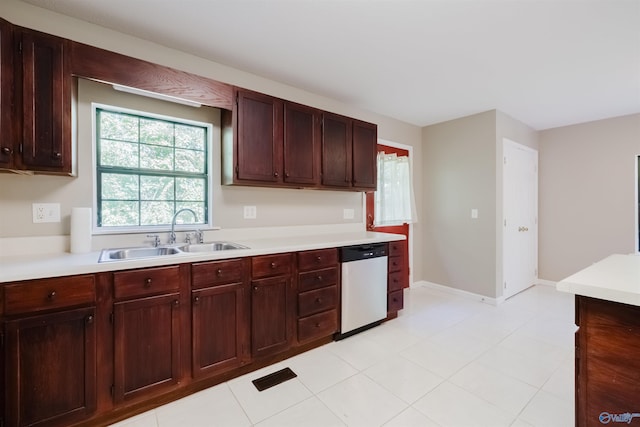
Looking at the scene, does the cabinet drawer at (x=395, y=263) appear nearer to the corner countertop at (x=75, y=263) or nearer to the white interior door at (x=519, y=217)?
the corner countertop at (x=75, y=263)

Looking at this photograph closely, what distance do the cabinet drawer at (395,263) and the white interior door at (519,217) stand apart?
5.07 feet

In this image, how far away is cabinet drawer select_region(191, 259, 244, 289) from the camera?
1794 mm

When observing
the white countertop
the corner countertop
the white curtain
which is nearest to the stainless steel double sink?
the corner countertop

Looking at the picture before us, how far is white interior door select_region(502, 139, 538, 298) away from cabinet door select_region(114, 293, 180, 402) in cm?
374

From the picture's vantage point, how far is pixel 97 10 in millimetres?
1801

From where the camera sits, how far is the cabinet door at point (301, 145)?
8.43ft

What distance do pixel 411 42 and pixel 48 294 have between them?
2742 millimetres

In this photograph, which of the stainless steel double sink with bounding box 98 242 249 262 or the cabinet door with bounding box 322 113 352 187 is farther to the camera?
the cabinet door with bounding box 322 113 352 187

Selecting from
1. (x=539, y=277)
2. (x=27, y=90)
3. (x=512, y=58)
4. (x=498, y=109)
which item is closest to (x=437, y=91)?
(x=512, y=58)

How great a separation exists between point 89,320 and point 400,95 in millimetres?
3286

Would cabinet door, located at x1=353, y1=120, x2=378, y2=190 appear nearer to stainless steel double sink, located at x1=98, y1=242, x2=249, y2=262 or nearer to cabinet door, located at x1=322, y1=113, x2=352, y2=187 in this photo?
cabinet door, located at x1=322, y1=113, x2=352, y2=187

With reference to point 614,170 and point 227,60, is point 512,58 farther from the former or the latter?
point 614,170

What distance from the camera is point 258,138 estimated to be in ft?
7.88

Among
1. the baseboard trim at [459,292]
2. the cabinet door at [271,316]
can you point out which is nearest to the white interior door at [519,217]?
the baseboard trim at [459,292]
